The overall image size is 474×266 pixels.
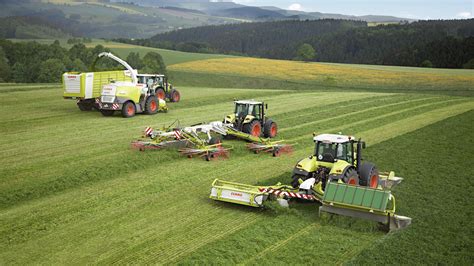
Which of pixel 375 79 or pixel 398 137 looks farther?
pixel 375 79

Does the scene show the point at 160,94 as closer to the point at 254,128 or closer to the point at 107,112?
the point at 107,112

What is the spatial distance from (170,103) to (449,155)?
66.1ft

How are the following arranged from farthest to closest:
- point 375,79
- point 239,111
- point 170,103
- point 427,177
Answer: point 375,79 → point 170,103 → point 239,111 → point 427,177

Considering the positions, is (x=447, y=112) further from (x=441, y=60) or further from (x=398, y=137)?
(x=441, y=60)

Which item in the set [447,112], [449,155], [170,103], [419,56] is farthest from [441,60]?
[449,155]

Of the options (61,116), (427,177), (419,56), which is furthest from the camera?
(419,56)

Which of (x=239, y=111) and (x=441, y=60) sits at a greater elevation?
(x=441, y=60)

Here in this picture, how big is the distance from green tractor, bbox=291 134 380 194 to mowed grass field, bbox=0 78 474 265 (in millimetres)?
821

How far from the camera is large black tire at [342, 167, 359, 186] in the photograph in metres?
13.0

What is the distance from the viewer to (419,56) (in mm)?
85750

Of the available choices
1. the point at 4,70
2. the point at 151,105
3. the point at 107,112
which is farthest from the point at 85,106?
the point at 4,70

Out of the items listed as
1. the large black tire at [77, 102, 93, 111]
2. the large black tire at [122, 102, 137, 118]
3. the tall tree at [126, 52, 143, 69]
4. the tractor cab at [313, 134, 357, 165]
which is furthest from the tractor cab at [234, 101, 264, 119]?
the tall tree at [126, 52, 143, 69]

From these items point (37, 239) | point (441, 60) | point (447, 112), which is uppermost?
point (441, 60)

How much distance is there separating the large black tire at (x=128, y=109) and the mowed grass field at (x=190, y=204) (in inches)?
53.4
